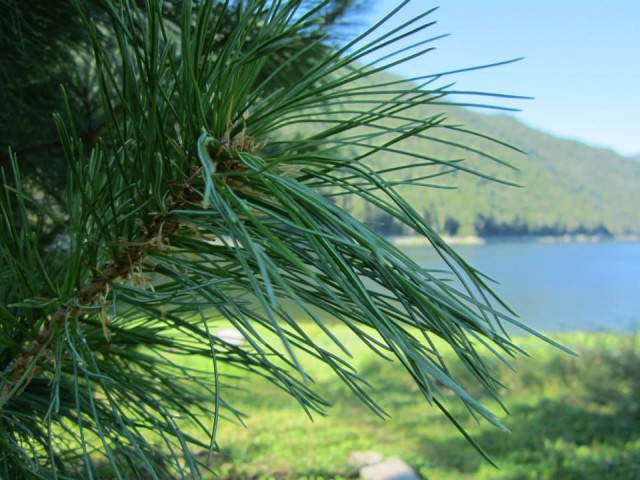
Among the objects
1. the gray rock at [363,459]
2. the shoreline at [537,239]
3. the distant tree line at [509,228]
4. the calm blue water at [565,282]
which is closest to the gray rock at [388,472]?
the gray rock at [363,459]

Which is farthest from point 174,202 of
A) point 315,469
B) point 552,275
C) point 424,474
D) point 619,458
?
point 552,275

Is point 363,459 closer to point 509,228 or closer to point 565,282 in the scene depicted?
point 565,282

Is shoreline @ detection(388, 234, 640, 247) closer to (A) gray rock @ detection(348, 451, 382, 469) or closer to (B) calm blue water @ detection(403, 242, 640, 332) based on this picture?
(B) calm blue water @ detection(403, 242, 640, 332)

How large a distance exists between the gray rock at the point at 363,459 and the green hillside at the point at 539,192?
406 inches

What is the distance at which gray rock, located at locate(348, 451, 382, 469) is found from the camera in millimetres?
2588

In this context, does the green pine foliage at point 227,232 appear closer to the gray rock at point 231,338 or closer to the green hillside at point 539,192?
the gray rock at point 231,338

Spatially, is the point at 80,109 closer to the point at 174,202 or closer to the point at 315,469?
the point at 174,202

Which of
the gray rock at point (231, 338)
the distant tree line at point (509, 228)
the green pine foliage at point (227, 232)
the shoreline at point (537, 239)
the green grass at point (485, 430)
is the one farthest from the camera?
the shoreline at point (537, 239)

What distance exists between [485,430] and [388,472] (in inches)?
37.1

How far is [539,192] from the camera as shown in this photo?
21.5 meters

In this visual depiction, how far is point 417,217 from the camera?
1.11 ft

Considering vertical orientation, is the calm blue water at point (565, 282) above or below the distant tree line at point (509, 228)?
below

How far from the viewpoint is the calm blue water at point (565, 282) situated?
9.31 m

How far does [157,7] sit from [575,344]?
4.67 metres
